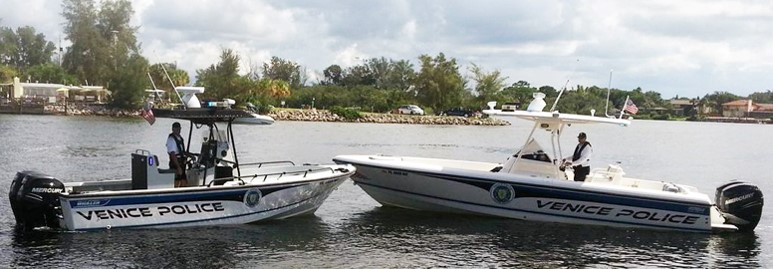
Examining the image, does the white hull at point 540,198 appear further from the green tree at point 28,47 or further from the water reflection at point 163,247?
the green tree at point 28,47

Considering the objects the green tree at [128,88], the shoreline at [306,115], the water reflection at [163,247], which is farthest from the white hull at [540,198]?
the green tree at [128,88]

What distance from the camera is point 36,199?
14.7 m

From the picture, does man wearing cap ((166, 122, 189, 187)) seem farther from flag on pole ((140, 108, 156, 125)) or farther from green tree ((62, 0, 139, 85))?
green tree ((62, 0, 139, 85))

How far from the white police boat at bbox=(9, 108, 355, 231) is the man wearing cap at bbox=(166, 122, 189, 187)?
137 millimetres

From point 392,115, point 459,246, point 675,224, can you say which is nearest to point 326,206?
point 459,246

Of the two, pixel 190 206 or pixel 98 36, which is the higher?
pixel 98 36

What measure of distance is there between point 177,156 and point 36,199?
2.92 m

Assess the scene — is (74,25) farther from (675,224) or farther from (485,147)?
(675,224)

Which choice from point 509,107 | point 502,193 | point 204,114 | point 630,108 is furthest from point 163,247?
point 630,108

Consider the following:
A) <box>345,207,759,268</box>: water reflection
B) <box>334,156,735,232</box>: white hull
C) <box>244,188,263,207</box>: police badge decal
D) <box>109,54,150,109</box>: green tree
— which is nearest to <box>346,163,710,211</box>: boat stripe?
<box>334,156,735,232</box>: white hull

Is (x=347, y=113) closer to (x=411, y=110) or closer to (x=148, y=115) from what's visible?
(x=411, y=110)

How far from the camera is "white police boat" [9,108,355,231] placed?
14789mm

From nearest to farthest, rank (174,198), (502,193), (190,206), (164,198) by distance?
(164,198) → (174,198) → (190,206) → (502,193)

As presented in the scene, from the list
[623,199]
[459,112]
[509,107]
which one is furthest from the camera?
[459,112]
